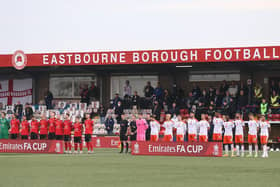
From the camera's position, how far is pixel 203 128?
2933 cm

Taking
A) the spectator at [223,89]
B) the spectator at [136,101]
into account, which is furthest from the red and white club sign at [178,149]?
the spectator at [136,101]

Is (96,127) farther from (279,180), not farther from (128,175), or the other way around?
(279,180)

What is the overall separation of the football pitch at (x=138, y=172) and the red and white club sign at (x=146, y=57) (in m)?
11.7

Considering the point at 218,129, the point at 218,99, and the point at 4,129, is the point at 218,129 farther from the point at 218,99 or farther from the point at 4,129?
the point at 4,129

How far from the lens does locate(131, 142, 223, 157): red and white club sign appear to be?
25.9 meters

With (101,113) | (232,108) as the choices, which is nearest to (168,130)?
(232,108)

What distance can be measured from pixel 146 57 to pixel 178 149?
35.8ft

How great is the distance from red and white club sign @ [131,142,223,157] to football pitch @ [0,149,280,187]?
199cm

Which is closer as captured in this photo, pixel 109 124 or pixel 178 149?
pixel 178 149

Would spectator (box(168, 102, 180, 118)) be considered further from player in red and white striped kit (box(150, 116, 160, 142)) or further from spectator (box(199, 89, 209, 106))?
player in red and white striped kit (box(150, 116, 160, 142))

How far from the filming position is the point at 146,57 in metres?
36.3

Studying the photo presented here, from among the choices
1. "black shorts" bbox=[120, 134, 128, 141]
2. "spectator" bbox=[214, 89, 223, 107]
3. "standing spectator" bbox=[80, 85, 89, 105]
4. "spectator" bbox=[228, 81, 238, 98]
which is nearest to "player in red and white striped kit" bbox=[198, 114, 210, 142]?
"black shorts" bbox=[120, 134, 128, 141]

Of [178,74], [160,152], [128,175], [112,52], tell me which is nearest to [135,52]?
[112,52]

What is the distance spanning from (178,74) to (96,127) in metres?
6.80
